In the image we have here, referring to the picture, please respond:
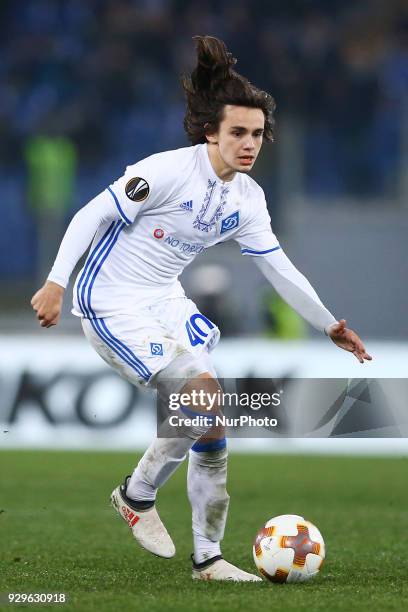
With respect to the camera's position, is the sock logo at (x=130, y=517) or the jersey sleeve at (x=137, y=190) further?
the sock logo at (x=130, y=517)

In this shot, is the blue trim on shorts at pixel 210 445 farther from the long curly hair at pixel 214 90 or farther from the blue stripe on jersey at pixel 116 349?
the long curly hair at pixel 214 90

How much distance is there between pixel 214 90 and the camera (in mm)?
5051

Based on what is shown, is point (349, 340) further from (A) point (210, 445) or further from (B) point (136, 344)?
(B) point (136, 344)

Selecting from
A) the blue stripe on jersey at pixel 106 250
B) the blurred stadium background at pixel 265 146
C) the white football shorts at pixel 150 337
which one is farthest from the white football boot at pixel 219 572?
the blurred stadium background at pixel 265 146

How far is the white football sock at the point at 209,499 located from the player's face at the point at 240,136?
3.81ft

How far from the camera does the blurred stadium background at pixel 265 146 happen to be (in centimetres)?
1547

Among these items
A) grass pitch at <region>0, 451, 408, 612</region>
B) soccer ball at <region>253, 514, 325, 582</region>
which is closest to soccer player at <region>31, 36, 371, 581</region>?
soccer ball at <region>253, 514, 325, 582</region>

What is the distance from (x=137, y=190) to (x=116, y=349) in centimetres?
69

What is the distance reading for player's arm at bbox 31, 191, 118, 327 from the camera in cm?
454

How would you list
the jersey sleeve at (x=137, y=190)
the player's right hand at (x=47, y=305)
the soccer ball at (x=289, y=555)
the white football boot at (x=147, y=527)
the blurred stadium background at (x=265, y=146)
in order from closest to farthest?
the player's right hand at (x=47, y=305) → the jersey sleeve at (x=137, y=190) → the soccer ball at (x=289, y=555) → the white football boot at (x=147, y=527) → the blurred stadium background at (x=265, y=146)

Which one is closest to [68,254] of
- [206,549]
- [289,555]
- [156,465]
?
[156,465]

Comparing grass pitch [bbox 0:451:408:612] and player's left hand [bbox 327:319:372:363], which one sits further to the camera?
player's left hand [bbox 327:319:372:363]

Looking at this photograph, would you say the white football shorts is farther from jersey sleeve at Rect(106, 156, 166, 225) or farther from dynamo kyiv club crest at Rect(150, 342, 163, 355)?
jersey sleeve at Rect(106, 156, 166, 225)

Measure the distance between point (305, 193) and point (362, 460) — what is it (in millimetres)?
5043
